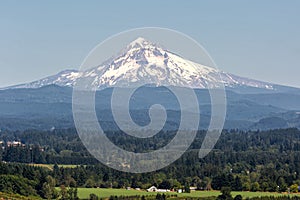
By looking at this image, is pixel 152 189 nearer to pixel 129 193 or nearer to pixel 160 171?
pixel 129 193

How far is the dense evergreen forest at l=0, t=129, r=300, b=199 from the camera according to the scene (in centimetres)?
6206

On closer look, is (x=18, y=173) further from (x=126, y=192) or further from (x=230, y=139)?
(x=230, y=139)

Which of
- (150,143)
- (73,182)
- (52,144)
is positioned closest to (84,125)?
(73,182)

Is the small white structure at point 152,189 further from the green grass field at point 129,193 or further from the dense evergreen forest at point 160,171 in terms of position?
the green grass field at point 129,193

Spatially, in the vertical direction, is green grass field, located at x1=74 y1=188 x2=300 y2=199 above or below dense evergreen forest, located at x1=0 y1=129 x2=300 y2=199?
below

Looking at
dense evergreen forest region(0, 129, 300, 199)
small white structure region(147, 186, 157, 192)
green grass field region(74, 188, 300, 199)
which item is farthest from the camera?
small white structure region(147, 186, 157, 192)

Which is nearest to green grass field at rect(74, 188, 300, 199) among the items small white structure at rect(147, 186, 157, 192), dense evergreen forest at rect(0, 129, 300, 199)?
dense evergreen forest at rect(0, 129, 300, 199)

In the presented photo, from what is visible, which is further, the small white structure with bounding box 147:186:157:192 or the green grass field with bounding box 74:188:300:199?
the small white structure with bounding box 147:186:157:192

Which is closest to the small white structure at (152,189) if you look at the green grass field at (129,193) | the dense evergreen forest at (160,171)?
the dense evergreen forest at (160,171)

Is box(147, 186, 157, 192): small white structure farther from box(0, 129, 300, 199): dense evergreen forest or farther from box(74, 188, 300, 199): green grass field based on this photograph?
box(74, 188, 300, 199): green grass field

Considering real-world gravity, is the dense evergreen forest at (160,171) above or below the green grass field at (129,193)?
above

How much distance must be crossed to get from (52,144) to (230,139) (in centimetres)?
3337

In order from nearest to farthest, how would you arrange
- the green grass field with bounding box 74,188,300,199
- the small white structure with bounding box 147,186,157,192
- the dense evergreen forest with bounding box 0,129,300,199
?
the green grass field with bounding box 74,188,300,199 → the dense evergreen forest with bounding box 0,129,300,199 → the small white structure with bounding box 147,186,157,192

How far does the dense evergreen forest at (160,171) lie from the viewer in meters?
62.1
